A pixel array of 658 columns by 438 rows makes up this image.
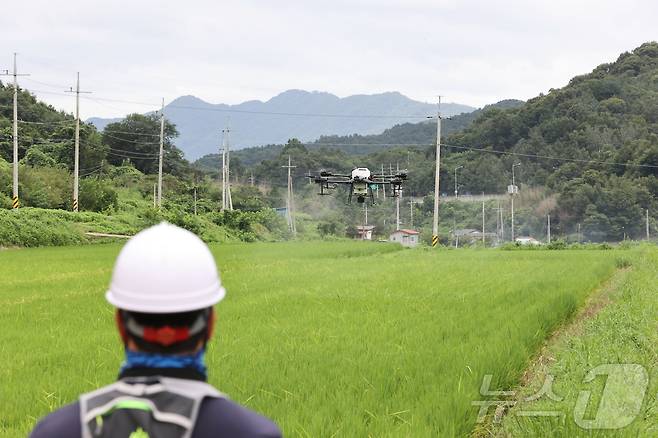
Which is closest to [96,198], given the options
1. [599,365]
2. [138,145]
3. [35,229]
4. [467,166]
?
[35,229]

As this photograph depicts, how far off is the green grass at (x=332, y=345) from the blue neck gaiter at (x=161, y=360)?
2.58 meters

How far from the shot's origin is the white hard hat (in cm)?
167

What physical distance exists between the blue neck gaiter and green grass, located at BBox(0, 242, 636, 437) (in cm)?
258

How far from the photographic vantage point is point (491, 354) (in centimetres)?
645

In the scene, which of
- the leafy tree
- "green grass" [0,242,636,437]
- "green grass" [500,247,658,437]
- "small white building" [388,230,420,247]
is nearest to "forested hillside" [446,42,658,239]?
"small white building" [388,230,420,247]

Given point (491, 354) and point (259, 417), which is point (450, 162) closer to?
point (491, 354)

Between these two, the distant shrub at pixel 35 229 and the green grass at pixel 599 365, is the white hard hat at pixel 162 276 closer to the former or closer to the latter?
the green grass at pixel 599 365

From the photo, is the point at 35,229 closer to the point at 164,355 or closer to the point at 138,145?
the point at 138,145

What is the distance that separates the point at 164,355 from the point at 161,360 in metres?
0.01

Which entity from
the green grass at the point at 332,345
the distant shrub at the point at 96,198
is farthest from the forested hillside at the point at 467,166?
the green grass at the point at 332,345

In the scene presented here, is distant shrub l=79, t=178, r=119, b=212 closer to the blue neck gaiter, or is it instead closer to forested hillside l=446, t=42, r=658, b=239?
forested hillside l=446, t=42, r=658, b=239

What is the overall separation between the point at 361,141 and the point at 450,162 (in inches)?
1199

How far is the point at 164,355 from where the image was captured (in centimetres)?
171

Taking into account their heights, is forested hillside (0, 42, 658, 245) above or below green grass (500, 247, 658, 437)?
above
